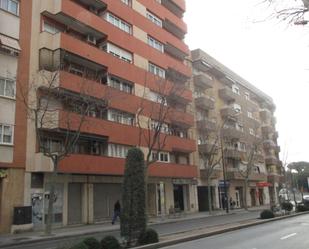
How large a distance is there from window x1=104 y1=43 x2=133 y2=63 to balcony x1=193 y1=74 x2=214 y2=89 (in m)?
14.1

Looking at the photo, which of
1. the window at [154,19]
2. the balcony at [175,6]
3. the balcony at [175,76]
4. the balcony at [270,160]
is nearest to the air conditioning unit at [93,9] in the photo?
the window at [154,19]

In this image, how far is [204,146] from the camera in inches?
1917

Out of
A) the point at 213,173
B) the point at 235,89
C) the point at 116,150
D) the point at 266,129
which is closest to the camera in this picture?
the point at 116,150

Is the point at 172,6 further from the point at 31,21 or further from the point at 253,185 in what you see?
the point at 253,185

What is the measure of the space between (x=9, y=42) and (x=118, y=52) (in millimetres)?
11506

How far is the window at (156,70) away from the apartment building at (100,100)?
4.2 inches

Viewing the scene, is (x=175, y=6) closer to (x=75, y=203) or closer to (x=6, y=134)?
(x=75, y=203)

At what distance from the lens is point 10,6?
2825 cm

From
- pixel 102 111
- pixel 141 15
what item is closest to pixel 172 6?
pixel 141 15

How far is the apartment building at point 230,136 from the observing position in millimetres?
49638

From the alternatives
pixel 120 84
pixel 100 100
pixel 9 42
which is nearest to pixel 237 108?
pixel 120 84

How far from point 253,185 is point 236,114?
472 inches

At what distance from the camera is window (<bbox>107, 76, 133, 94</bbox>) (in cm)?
3559

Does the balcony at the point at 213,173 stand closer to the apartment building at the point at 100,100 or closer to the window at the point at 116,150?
the apartment building at the point at 100,100
